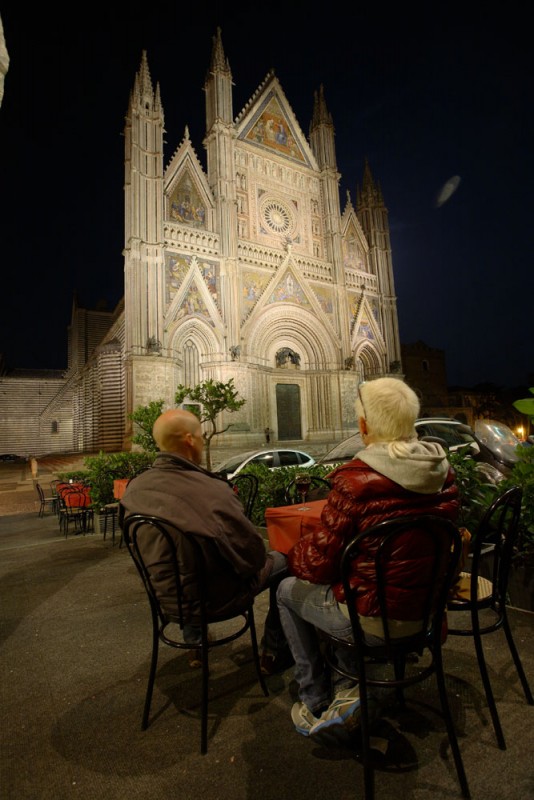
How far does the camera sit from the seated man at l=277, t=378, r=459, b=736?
1.57 m

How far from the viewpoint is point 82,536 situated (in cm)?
663

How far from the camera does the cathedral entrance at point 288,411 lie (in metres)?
21.2

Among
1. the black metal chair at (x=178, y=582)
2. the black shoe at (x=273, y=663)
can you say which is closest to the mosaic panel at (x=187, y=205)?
the black metal chair at (x=178, y=582)

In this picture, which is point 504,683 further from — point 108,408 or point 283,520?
point 108,408

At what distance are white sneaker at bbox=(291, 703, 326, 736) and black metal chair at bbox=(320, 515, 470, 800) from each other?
0.32 metres

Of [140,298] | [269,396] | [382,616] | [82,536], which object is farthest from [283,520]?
[269,396]

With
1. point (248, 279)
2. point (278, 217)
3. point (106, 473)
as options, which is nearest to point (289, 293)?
point (248, 279)

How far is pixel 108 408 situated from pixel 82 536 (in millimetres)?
11977

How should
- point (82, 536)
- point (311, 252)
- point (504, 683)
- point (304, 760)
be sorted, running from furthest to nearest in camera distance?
point (311, 252) → point (82, 536) → point (504, 683) → point (304, 760)

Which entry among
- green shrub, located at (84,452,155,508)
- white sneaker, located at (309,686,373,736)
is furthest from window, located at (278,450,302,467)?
white sneaker, located at (309,686,373,736)

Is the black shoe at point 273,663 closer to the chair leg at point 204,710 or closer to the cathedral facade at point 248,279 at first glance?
the chair leg at point 204,710

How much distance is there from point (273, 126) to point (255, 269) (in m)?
9.43

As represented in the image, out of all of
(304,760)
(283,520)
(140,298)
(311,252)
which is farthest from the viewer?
(311,252)

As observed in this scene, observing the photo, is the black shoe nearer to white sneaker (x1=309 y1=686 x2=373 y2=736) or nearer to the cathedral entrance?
white sneaker (x1=309 y1=686 x2=373 y2=736)
